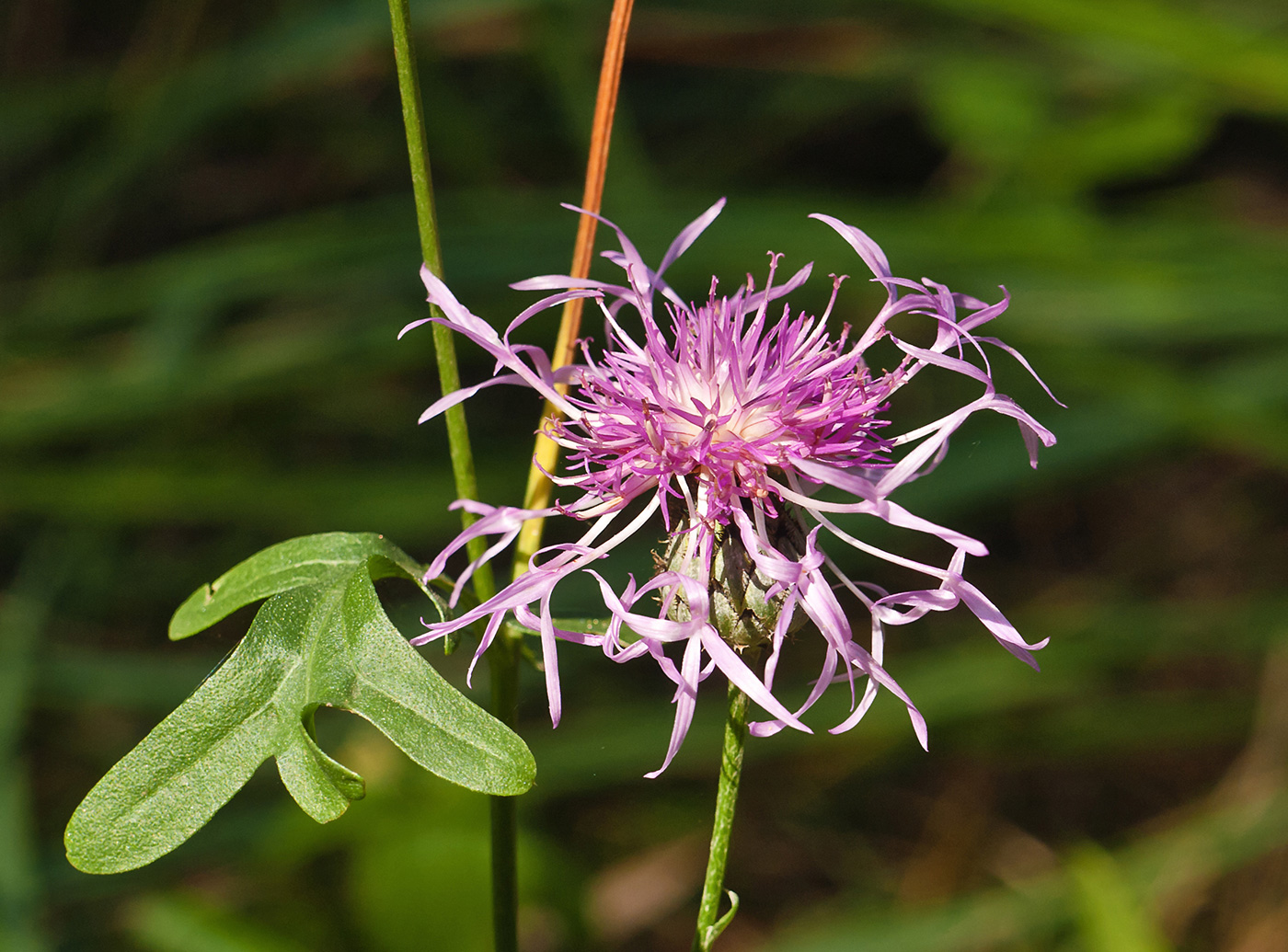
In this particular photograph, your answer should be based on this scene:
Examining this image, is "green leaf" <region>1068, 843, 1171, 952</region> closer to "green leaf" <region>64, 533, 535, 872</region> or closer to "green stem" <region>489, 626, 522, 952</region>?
"green stem" <region>489, 626, 522, 952</region>

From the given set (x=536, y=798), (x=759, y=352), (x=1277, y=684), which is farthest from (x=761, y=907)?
(x=759, y=352)

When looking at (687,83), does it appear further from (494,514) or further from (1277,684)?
(494,514)

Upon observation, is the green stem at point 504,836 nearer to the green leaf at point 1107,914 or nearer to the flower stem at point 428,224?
the flower stem at point 428,224

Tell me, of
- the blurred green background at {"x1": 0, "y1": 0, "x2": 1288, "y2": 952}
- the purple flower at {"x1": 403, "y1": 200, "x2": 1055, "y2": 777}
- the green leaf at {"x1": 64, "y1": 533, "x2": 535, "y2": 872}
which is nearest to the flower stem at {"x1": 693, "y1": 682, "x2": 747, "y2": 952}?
the purple flower at {"x1": 403, "y1": 200, "x2": 1055, "y2": 777}

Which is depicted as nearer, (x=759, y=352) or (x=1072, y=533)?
(x=759, y=352)

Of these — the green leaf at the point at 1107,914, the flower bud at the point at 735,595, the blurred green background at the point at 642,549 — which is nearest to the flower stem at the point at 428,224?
the flower bud at the point at 735,595
